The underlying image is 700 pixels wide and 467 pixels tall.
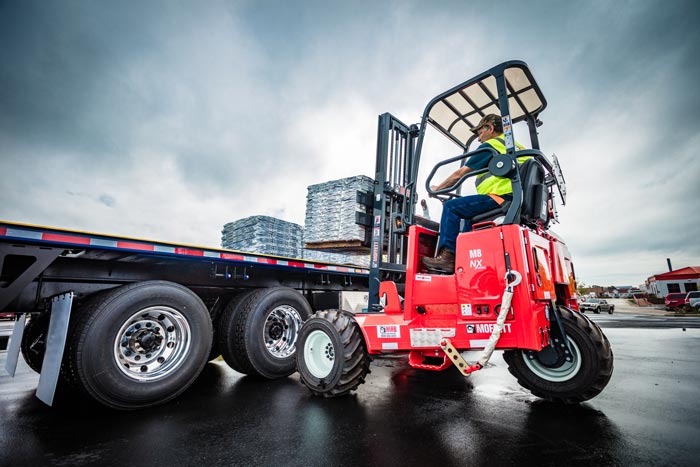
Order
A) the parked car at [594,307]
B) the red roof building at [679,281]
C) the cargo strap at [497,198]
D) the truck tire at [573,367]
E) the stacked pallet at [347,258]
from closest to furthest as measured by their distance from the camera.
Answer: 1. the truck tire at [573,367]
2. the cargo strap at [497,198]
3. the stacked pallet at [347,258]
4. the parked car at [594,307]
5. the red roof building at [679,281]

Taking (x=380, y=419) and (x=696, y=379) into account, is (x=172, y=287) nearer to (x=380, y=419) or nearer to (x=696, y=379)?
(x=380, y=419)

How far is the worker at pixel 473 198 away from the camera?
3458 mm

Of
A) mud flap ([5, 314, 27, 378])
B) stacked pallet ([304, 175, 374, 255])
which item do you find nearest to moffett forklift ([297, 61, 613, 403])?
stacked pallet ([304, 175, 374, 255])

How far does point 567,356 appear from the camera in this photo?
324 cm

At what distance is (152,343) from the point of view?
3.68 meters

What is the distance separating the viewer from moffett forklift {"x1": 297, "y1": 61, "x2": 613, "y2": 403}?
10.1ft

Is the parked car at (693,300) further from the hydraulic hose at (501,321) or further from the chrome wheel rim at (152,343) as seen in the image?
the chrome wheel rim at (152,343)

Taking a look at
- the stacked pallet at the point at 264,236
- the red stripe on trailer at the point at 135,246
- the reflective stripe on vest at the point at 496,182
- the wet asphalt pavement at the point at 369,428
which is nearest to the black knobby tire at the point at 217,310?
the wet asphalt pavement at the point at 369,428

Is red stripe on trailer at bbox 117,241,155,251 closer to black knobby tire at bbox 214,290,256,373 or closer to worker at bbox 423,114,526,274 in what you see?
black knobby tire at bbox 214,290,256,373

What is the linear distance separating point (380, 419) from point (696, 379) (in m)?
4.46

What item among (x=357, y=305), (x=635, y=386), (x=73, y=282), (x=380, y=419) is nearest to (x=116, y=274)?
(x=73, y=282)

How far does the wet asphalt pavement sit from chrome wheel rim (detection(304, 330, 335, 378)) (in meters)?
0.31

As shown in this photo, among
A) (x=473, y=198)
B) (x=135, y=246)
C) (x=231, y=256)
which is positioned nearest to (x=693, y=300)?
(x=473, y=198)

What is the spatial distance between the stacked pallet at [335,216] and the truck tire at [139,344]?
2.38m
